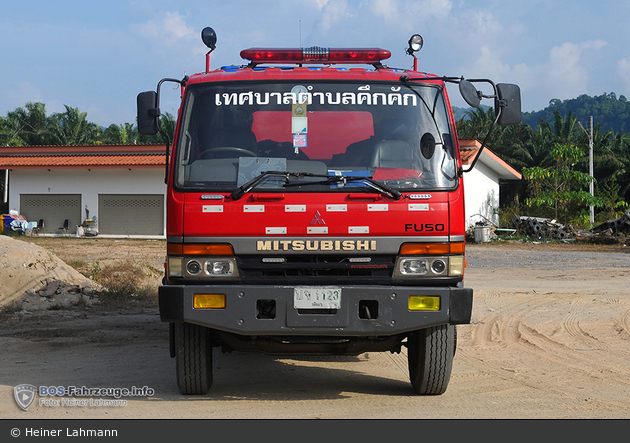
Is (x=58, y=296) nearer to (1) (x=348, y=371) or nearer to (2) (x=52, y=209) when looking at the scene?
(1) (x=348, y=371)

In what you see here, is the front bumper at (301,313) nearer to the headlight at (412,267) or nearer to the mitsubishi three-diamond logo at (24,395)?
the headlight at (412,267)

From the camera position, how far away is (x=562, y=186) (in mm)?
31234

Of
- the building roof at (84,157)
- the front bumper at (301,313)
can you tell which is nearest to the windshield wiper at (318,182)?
the front bumper at (301,313)

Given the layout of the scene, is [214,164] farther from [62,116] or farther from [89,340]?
[62,116]

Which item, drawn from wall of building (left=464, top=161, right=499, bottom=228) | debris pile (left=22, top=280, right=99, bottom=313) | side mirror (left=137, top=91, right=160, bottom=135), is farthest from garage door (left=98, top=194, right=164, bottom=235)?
side mirror (left=137, top=91, right=160, bottom=135)

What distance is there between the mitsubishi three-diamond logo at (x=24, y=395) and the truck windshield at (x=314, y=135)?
2.09 m

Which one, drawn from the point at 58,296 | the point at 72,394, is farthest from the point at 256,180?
the point at 58,296

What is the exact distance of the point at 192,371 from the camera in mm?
5059

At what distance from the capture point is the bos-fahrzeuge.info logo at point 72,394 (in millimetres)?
4969

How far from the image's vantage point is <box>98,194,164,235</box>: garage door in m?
30.5

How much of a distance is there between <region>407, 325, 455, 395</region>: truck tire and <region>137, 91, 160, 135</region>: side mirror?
2.77 metres

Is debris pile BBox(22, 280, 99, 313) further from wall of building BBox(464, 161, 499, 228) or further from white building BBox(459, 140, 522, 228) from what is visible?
wall of building BBox(464, 161, 499, 228)

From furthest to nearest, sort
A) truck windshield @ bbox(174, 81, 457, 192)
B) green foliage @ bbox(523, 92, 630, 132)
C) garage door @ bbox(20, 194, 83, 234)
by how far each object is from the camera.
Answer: green foliage @ bbox(523, 92, 630, 132)
garage door @ bbox(20, 194, 83, 234)
truck windshield @ bbox(174, 81, 457, 192)
